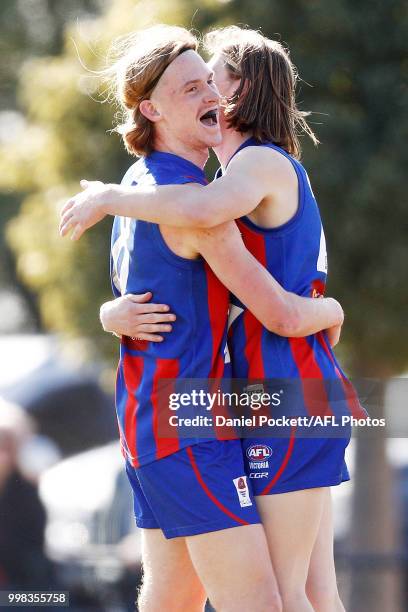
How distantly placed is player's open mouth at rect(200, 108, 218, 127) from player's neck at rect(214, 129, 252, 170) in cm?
7

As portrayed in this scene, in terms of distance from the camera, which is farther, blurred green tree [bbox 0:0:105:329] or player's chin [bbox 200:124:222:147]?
blurred green tree [bbox 0:0:105:329]

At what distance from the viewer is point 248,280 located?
2449mm

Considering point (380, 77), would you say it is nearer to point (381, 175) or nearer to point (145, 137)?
point (381, 175)

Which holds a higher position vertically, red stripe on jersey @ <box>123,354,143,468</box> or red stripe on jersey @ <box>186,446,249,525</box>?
red stripe on jersey @ <box>123,354,143,468</box>

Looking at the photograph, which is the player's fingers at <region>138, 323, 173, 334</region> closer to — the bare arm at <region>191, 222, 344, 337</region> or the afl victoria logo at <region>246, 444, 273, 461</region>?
the bare arm at <region>191, 222, 344, 337</region>

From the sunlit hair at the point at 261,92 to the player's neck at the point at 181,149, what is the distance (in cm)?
12

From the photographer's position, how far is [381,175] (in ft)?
17.2

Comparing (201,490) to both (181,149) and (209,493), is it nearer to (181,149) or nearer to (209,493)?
(209,493)

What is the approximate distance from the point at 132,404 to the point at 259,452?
1.14 ft

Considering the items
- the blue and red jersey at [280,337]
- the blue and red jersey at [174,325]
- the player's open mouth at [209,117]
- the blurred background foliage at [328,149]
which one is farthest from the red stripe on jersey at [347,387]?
the blurred background foliage at [328,149]

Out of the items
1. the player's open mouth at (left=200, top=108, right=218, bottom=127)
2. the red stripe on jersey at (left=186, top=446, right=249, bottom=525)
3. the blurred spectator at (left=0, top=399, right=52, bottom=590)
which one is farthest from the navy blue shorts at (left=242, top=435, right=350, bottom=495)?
the blurred spectator at (left=0, top=399, right=52, bottom=590)

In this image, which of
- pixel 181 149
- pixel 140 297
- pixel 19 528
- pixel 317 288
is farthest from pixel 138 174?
pixel 19 528

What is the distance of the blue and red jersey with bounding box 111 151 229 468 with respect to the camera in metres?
2.51

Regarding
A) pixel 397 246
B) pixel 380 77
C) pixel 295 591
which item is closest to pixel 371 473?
pixel 397 246
